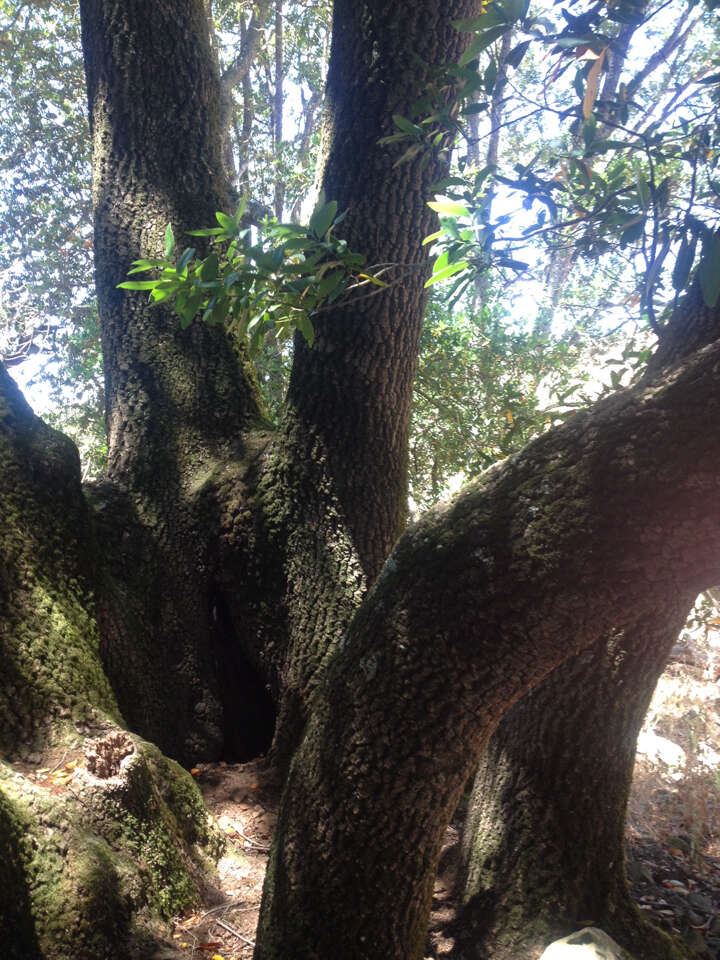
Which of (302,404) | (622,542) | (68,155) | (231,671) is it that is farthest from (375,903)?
(68,155)

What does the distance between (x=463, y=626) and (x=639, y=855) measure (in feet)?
8.13

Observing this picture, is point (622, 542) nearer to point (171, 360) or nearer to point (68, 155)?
point (171, 360)

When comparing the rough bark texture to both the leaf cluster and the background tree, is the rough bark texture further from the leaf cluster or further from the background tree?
the leaf cluster

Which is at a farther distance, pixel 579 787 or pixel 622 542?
pixel 579 787

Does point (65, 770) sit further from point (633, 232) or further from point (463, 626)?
point (633, 232)

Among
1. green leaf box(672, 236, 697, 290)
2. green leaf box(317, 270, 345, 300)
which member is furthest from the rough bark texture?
green leaf box(317, 270, 345, 300)

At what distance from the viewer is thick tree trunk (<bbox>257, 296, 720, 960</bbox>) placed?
1.63 meters

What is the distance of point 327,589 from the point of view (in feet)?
11.3

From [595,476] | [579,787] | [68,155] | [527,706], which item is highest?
[68,155]

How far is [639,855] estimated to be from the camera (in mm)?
3656

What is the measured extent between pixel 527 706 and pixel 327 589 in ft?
3.29

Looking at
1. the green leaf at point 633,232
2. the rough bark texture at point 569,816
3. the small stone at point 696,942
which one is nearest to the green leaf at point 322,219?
the green leaf at point 633,232

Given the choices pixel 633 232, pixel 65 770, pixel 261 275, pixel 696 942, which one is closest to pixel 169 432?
pixel 65 770

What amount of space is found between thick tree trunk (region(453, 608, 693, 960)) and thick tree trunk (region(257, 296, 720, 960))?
23.0 inches
